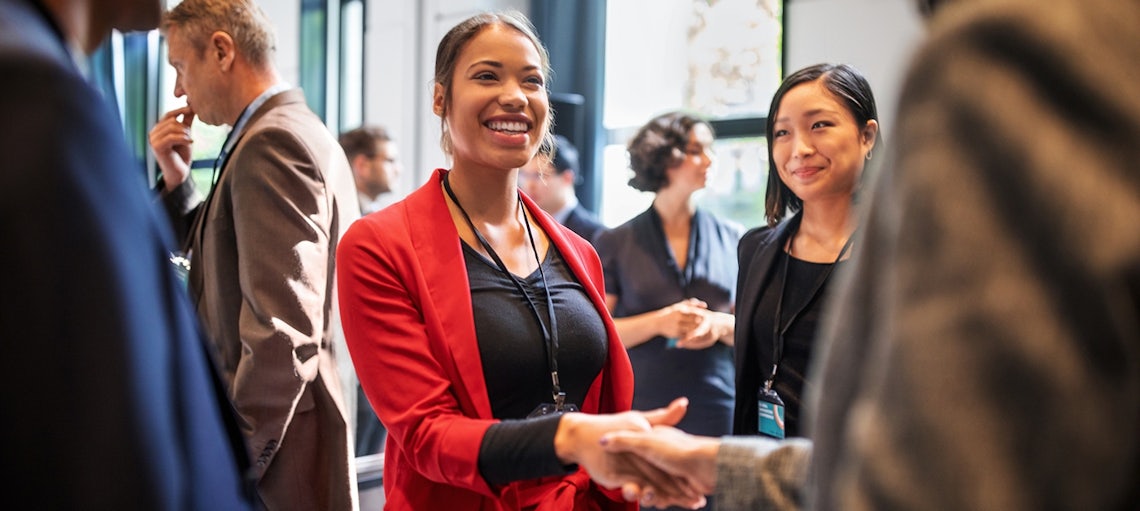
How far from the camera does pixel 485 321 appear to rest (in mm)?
1876

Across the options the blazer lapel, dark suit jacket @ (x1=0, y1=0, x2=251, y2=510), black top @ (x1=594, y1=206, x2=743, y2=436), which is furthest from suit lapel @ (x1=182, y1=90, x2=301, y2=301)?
black top @ (x1=594, y1=206, x2=743, y2=436)

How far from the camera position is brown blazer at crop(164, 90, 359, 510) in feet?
7.30

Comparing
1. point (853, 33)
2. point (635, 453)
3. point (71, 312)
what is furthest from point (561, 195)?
point (71, 312)

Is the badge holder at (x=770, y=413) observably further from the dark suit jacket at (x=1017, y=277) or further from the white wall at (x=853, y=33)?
the white wall at (x=853, y=33)

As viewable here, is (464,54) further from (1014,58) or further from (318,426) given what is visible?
(1014,58)

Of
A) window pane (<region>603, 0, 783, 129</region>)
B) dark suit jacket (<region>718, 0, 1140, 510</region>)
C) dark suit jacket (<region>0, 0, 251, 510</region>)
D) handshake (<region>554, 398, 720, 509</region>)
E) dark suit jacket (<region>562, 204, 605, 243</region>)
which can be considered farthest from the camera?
window pane (<region>603, 0, 783, 129</region>)

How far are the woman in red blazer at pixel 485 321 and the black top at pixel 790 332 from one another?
0.39 meters

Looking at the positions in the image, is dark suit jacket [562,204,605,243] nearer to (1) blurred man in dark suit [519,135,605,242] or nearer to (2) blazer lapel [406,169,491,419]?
(1) blurred man in dark suit [519,135,605,242]

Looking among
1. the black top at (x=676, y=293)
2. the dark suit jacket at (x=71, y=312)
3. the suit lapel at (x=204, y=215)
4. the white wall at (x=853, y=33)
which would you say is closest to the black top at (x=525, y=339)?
the suit lapel at (x=204, y=215)

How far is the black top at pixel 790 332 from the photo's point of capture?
2.21 m

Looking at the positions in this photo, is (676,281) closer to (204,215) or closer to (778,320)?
(778,320)

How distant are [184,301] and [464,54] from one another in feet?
4.36

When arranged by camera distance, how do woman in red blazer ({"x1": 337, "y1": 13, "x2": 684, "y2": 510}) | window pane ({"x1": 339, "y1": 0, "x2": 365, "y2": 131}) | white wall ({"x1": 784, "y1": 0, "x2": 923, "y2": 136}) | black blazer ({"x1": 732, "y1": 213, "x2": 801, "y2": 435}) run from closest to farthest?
1. woman in red blazer ({"x1": 337, "y1": 13, "x2": 684, "y2": 510})
2. black blazer ({"x1": 732, "y1": 213, "x2": 801, "y2": 435})
3. white wall ({"x1": 784, "y1": 0, "x2": 923, "y2": 136})
4. window pane ({"x1": 339, "y1": 0, "x2": 365, "y2": 131})

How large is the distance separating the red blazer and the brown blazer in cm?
41
